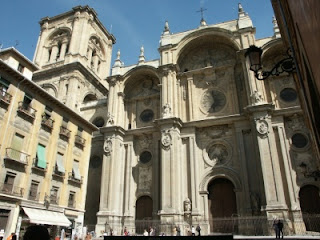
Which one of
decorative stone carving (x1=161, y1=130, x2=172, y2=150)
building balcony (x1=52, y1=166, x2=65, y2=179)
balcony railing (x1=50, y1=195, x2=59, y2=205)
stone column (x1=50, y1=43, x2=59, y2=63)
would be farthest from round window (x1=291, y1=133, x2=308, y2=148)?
stone column (x1=50, y1=43, x2=59, y2=63)

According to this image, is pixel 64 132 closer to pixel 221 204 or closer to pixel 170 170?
pixel 170 170

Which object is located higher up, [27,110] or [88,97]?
Result: [88,97]

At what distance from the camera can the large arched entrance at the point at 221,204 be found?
20.1 metres

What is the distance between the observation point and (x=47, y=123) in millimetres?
19562

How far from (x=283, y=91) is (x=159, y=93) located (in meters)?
10.8

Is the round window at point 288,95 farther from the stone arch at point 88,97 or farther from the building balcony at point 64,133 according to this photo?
the stone arch at point 88,97

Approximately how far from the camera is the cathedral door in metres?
17.8

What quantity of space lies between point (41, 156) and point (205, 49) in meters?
17.5

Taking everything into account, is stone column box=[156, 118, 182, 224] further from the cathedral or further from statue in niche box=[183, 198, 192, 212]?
statue in niche box=[183, 198, 192, 212]

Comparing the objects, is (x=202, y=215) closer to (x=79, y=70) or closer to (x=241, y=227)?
(x=241, y=227)

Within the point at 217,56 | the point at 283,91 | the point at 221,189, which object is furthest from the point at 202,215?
the point at 217,56

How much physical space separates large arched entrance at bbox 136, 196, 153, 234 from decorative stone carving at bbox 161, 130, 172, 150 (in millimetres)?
4669

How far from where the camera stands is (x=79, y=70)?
34.0 m

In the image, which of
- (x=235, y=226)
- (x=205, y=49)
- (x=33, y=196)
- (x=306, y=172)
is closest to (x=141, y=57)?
(x=205, y=49)
